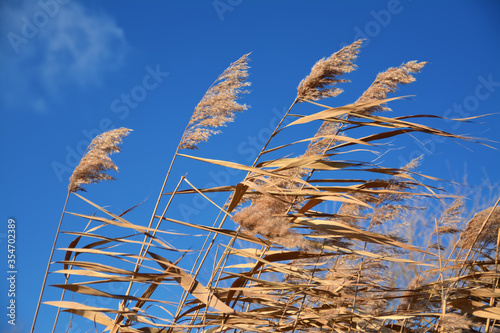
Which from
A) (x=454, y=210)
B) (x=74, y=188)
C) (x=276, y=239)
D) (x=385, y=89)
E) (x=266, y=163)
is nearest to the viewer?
(x=276, y=239)

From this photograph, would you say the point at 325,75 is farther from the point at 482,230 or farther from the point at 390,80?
the point at 482,230

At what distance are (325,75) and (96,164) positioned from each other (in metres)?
1.33

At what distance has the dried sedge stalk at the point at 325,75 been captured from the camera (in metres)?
2.28

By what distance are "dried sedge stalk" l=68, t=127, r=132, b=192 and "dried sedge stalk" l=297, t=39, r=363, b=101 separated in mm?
1065

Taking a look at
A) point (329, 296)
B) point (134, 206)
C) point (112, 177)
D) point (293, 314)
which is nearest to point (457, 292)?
point (329, 296)

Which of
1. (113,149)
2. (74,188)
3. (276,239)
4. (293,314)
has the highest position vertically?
(113,149)

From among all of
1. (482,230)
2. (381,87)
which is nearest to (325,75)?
(381,87)

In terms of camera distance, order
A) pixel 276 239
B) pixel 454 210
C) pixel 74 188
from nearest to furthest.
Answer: pixel 276 239, pixel 74 188, pixel 454 210

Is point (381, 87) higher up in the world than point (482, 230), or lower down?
higher up

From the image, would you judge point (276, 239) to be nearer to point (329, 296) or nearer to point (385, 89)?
point (329, 296)

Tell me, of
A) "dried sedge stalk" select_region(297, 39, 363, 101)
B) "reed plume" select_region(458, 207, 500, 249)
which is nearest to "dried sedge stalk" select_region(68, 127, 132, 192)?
"dried sedge stalk" select_region(297, 39, 363, 101)

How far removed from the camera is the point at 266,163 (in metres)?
2.04

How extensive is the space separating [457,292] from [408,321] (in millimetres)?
321

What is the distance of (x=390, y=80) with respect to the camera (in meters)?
2.46
